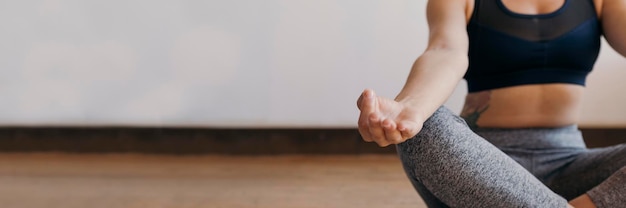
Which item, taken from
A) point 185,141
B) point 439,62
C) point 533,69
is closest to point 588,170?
point 533,69

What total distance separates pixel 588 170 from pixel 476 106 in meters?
0.19

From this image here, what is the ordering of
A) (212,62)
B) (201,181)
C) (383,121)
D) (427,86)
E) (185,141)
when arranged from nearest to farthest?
(383,121) → (427,86) → (201,181) → (212,62) → (185,141)

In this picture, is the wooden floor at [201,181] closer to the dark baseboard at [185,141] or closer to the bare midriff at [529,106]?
the dark baseboard at [185,141]

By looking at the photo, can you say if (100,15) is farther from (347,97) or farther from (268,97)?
(347,97)

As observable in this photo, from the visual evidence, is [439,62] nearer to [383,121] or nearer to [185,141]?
[383,121]

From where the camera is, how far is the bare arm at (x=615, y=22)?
0.93 m

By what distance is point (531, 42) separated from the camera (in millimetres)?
927

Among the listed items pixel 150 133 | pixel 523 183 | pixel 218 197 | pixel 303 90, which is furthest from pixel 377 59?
pixel 523 183

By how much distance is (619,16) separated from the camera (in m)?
0.93

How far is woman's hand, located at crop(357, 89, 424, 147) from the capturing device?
23.1 inches

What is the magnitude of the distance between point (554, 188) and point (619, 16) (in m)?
0.28

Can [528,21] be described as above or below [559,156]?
above

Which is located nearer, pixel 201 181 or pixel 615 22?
pixel 615 22

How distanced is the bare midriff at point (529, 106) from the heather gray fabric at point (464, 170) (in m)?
0.23
